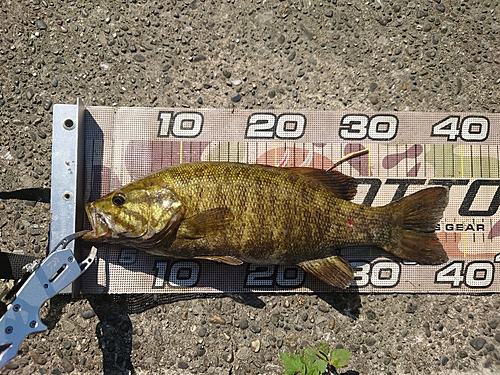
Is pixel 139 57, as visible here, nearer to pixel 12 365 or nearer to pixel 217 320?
pixel 217 320

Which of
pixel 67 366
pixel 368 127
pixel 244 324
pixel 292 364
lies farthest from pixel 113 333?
pixel 368 127

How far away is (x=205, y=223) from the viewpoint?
266cm

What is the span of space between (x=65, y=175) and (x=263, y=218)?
155 centimetres

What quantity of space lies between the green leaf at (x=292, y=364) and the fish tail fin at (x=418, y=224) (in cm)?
107

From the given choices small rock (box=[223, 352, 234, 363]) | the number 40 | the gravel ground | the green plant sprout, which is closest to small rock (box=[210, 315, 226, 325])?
the gravel ground

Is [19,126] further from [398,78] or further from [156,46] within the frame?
[398,78]

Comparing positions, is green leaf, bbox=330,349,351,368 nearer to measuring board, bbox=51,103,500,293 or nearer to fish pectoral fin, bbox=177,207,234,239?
measuring board, bbox=51,103,500,293

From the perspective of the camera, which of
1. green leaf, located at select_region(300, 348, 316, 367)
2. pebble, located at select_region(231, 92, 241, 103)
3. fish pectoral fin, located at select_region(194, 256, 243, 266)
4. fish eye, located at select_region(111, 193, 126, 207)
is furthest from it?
pebble, located at select_region(231, 92, 241, 103)

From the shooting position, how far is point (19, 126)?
3168 millimetres

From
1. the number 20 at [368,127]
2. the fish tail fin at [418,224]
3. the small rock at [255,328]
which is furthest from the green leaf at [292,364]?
the number 20 at [368,127]

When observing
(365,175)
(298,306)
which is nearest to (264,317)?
(298,306)

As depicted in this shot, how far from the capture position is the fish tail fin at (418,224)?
2957 millimetres

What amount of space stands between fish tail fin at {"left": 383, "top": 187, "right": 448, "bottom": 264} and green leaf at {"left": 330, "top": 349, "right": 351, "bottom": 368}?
2.80ft

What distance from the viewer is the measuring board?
312 cm
